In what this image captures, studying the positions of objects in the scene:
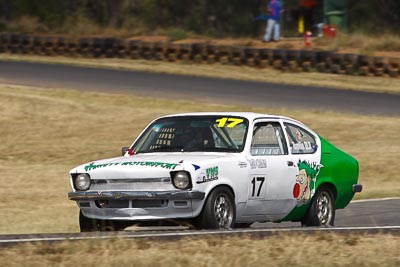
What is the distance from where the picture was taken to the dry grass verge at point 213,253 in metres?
7.85

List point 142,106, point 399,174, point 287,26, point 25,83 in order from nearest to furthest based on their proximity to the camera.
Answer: point 399,174 → point 142,106 → point 25,83 → point 287,26

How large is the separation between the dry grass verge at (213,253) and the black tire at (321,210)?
230cm

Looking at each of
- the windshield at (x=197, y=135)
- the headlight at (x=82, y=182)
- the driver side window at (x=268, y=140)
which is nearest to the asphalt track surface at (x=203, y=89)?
Result: the driver side window at (x=268, y=140)

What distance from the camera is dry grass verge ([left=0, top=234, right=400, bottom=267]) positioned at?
309 inches

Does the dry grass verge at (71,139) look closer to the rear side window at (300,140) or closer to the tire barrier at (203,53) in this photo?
the rear side window at (300,140)

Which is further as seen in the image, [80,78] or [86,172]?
[80,78]

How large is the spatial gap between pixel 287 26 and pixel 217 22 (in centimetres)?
808

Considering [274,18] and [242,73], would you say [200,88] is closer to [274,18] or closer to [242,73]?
[242,73]

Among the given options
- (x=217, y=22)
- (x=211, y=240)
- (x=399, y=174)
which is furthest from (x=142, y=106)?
(x=217, y=22)

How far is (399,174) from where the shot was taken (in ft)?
62.3

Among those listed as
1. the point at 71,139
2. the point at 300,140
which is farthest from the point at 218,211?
the point at 71,139

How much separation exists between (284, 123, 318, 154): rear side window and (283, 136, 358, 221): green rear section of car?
0.53 feet

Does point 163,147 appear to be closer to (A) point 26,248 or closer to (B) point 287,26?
(A) point 26,248

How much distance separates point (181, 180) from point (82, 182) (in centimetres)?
109
